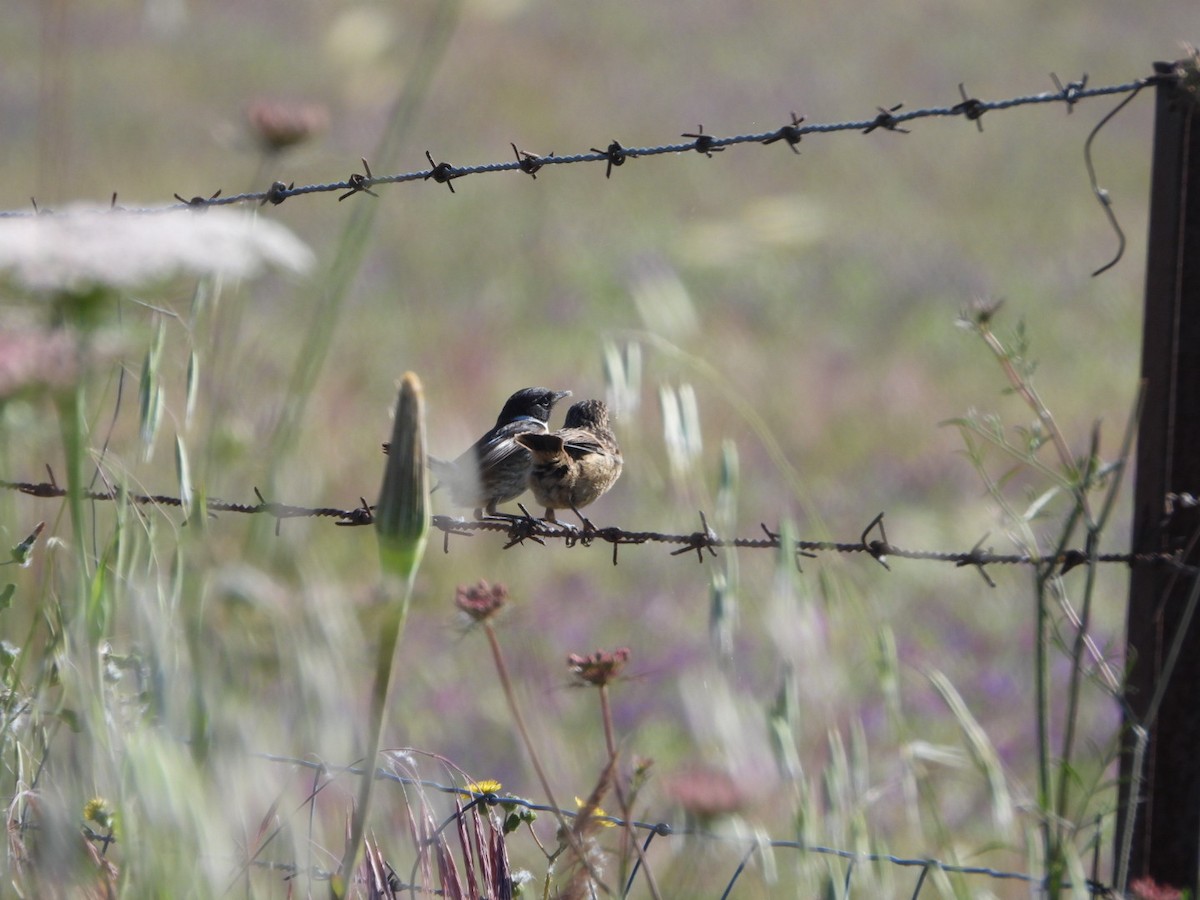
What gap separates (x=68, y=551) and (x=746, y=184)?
19.0m

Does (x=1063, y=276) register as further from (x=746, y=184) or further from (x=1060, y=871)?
(x=1060, y=871)

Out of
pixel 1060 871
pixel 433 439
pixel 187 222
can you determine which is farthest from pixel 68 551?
pixel 1060 871

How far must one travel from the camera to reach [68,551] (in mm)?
2756

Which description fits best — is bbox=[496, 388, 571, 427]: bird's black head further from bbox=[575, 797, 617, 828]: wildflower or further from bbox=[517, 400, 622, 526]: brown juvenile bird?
bbox=[575, 797, 617, 828]: wildflower

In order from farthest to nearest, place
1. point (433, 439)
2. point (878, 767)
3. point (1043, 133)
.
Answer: point (1043, 133), point (878, 767), point (433, 439)

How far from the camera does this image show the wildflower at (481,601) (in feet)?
7.97

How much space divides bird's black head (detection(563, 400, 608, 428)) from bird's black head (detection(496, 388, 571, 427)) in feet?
0.56

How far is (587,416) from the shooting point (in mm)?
5656

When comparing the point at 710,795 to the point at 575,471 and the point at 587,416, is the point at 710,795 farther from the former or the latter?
the point at 587,416

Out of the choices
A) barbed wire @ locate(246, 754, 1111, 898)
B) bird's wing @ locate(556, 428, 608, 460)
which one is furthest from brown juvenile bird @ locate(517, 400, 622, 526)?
barbed wire @ locate(246, 754, 1111, 898)

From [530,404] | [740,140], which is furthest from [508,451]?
[740,140]

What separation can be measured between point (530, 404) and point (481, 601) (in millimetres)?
3045

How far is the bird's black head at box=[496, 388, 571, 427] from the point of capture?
211 inches

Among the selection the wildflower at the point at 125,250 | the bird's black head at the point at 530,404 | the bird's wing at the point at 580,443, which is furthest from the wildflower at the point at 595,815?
the bird's black head at the point at 530,404
